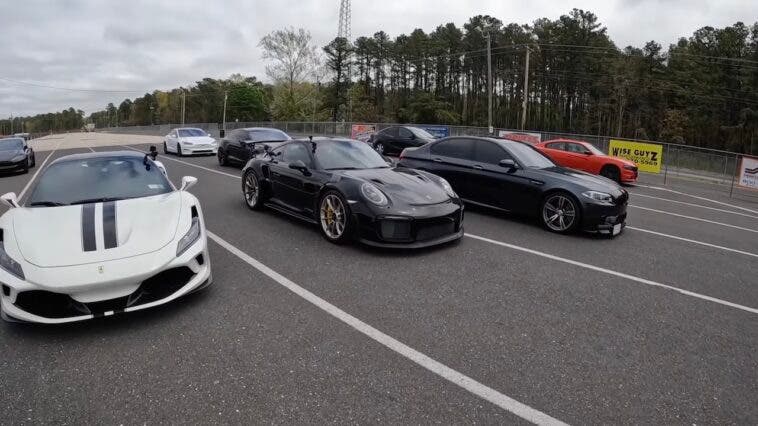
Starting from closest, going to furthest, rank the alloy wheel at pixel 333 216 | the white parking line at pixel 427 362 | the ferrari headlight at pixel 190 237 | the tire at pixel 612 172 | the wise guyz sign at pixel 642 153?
1. the white parking line at pixel 427 362
2. the ferrari headlight at pixel 190 237
3. the alloy wheel at pixel 333 216
4. the tire at pixel 612 172
5. the wise guyz sign at pixel 642 153

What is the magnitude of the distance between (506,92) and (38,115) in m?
204

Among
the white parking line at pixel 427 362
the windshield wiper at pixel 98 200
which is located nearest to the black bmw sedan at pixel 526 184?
the white parking line at pixel 427 362

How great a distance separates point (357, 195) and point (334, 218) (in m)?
0.56

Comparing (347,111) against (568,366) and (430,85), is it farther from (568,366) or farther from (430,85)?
(568,366)

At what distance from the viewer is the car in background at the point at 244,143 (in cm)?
1412

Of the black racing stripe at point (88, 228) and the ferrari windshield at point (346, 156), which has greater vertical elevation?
the ferrari windshield at point (346, 156)

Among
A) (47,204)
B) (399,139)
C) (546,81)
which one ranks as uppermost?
(546,81)

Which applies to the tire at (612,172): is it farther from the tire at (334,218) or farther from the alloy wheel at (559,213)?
the tire at (334,218)

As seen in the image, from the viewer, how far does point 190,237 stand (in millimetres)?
3896

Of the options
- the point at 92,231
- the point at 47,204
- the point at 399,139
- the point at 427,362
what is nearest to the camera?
the point at 427,362

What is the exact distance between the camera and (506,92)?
78.9 m

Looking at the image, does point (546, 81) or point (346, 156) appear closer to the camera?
point (346, 156)

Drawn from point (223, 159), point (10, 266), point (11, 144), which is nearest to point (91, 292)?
point (10, 266)

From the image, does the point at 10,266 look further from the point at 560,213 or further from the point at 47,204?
the point at 560,213
